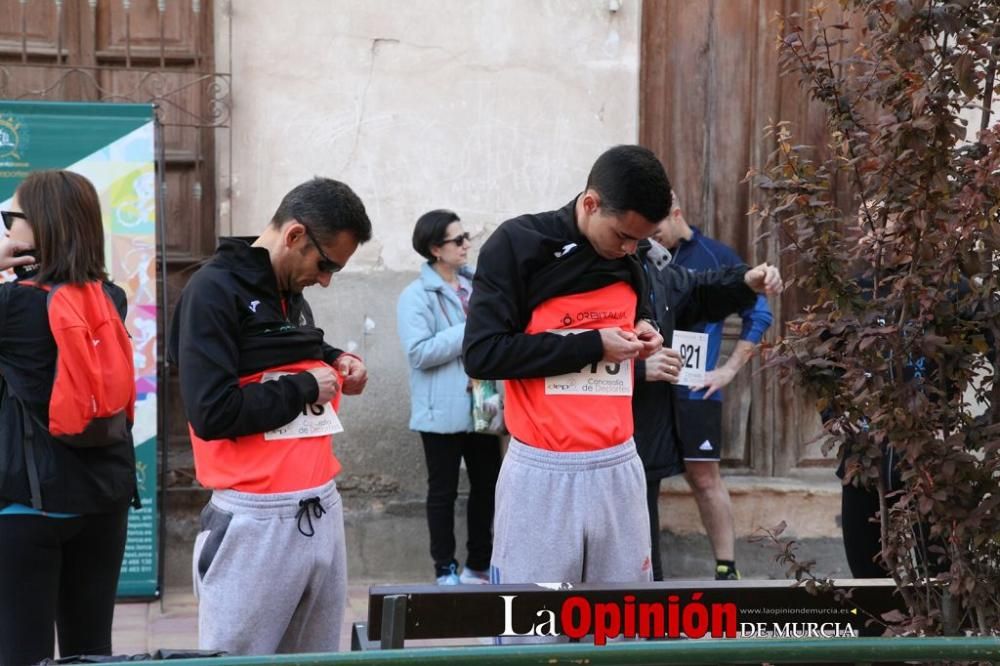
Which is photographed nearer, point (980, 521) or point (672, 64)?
point (980, 521)

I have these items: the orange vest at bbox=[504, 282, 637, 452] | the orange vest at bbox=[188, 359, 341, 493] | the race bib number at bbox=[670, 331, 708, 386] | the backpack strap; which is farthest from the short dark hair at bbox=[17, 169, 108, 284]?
the race bib number at bbox=[670, 331, 708, 386]

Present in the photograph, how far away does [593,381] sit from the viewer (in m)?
3.63

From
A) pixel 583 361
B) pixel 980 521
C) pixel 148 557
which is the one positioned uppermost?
pixel 583 361

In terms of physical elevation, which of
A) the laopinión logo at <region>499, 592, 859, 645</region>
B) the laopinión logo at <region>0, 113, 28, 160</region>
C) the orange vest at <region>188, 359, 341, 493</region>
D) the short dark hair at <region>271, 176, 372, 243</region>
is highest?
the laopinión logo at <region>0, 113, 28, 160</region>

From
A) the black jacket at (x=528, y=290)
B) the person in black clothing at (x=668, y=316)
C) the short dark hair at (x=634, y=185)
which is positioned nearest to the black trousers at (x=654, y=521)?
the person in black clothing at (x=668, y=316)

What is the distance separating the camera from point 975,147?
2725 mm

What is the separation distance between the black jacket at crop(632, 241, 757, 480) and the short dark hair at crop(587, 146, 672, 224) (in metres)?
0.77

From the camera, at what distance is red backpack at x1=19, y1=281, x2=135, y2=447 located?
3.75m

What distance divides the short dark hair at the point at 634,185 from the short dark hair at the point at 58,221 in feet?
4.88

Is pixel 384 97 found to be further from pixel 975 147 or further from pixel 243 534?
pixel 975 147

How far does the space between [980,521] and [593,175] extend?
1.42 m

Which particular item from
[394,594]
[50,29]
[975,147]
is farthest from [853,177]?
[50,29]

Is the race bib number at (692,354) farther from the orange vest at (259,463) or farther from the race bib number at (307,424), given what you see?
the orange vest at (259,463)

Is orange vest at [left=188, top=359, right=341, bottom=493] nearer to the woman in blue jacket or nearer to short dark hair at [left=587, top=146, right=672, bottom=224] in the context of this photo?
short dark hair at [left=587, top=146, right=672, bottom=224]
